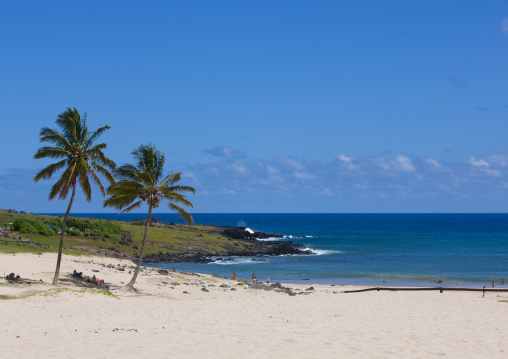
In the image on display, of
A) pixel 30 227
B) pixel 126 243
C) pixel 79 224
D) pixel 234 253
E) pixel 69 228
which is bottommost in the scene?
pixel 234 253

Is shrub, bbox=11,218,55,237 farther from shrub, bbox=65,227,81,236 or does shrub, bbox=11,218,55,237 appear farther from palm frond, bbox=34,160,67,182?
palm frond, bbox=34,160,67,182

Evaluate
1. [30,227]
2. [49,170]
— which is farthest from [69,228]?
[49,170]

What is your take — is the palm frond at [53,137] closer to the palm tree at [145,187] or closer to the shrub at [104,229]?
the palm tree at [145,187]

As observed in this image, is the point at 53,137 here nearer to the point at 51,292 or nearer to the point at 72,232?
the point at 51,292

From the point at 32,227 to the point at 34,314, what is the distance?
1576 inches

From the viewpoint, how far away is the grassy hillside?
52.4 metres

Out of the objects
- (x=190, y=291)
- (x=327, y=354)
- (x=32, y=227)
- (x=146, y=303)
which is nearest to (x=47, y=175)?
(x=146, y=303)

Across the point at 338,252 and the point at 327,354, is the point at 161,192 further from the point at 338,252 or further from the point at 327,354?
the point at 338,252

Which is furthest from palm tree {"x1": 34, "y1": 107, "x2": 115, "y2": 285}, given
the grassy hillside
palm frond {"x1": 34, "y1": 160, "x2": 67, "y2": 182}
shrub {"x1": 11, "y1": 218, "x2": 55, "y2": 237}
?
shrub {"x1": 11, "y1": 218, "x2": 55, "y2": 237}

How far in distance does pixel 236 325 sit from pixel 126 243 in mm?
50299

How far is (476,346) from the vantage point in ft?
53.3

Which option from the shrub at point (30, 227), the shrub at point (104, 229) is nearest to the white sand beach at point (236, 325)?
the shrub at point (30, 227)

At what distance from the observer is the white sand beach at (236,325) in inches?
579

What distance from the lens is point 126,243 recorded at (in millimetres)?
66812
